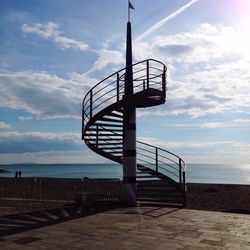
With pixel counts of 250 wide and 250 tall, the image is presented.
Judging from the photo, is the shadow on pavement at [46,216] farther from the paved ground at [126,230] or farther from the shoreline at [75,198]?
the shoreline at [75,198]

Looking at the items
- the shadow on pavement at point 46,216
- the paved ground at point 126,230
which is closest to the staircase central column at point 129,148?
the shadow on pavement at point 46,216

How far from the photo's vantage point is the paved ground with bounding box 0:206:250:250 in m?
8.00

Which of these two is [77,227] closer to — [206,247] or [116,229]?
[116,229]

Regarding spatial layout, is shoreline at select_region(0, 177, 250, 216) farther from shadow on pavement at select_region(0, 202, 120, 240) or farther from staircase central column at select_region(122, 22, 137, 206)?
staircase central column at select_region(122, 22, 137, 206)

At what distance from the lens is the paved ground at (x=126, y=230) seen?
8000 mm

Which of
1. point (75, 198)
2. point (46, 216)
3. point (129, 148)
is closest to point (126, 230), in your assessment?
point (46, 216)

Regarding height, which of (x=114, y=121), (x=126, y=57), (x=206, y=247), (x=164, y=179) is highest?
(x=126, y=57)

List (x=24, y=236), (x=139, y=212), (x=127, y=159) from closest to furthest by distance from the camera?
(x=24, y=236), (x=139, y=212), (x=127, y=159)

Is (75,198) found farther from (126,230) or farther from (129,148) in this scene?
(126,230)

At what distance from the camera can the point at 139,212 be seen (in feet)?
41.7

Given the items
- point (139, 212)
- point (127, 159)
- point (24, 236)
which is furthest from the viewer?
point (127, 159)

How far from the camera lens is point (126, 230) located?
9453 mm

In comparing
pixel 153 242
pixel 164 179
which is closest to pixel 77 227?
pixel 153 242

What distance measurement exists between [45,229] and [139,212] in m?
3.82
